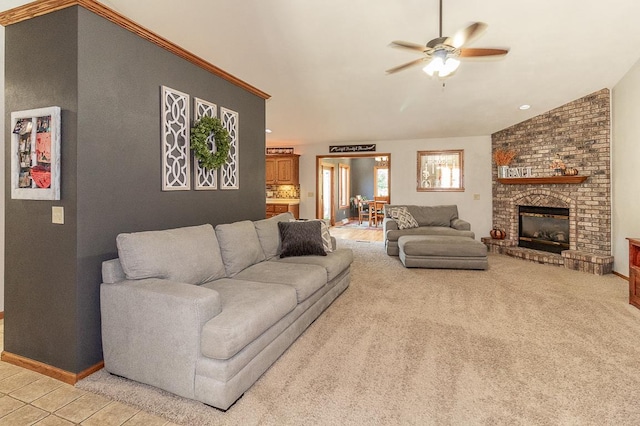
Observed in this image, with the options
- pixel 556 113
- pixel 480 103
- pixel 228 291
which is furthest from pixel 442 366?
pixel 556 113

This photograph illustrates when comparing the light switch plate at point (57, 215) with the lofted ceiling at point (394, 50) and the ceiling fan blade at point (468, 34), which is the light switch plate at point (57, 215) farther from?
the ceiling fan blade at point (468, 34)

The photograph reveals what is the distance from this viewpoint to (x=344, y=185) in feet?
41.4

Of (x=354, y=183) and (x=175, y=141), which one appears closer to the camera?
(x=175, y=141)

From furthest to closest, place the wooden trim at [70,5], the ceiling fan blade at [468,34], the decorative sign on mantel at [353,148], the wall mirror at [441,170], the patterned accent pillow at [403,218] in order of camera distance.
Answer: the decorative sign on mantel at [353,148]
the wall mirror at [441,170]
the patterned accent pillow at [403,218]
the ceiling fan blade at [468,34]
the wooden trim at [70,5]

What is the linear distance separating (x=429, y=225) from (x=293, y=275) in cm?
477

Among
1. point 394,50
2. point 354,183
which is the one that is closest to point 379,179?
point 354,183

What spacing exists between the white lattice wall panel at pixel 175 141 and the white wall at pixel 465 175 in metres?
5.87

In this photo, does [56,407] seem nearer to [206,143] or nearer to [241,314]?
[241,314]

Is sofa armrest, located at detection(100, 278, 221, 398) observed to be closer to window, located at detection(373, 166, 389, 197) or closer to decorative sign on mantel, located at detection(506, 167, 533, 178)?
decorative sign on mantel, located at detection(506, 167, 533, 178)

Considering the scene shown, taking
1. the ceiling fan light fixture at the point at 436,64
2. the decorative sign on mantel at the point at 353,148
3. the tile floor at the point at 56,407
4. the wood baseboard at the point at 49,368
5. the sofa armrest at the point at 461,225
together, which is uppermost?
the decorative sign on mantel at the point at 353,148

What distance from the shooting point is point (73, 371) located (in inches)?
84.7

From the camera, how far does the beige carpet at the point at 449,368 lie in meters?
1.82

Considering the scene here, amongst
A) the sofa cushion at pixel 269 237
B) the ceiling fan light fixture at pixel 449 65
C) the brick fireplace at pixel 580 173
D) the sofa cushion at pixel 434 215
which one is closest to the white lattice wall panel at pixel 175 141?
the sofa cushion at pixel 269 237

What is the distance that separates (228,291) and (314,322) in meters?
1.01
